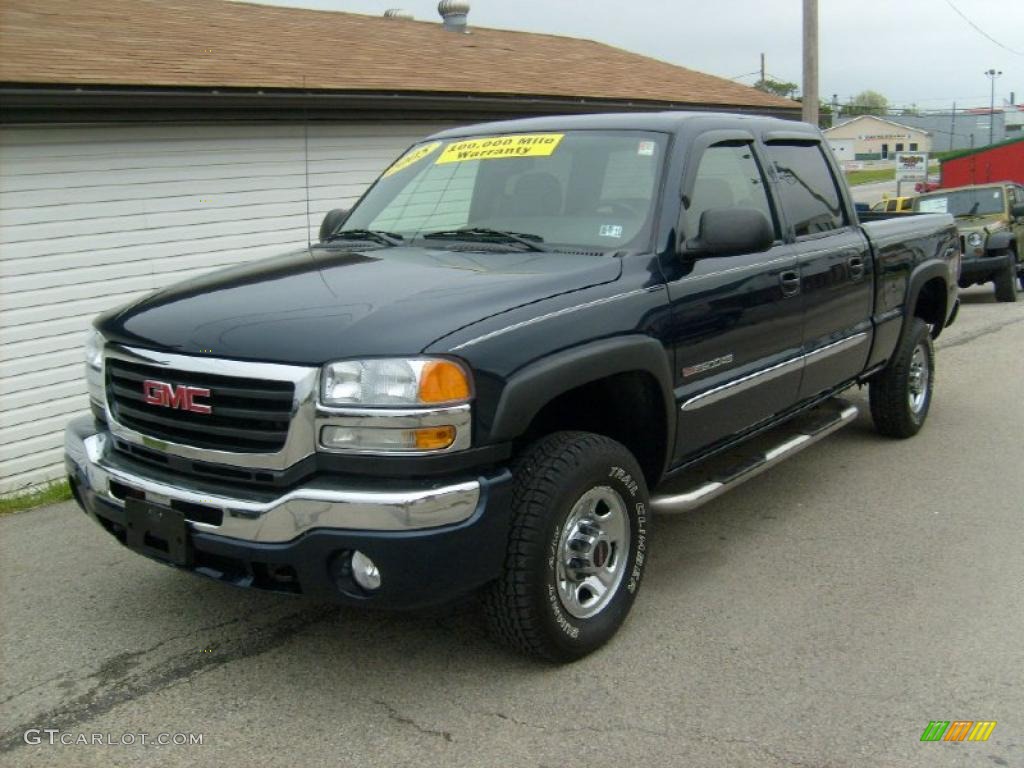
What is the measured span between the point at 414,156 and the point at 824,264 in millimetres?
2165

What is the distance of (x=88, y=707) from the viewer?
348 cm

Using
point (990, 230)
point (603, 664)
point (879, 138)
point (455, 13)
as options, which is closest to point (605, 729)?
point (603, 664)

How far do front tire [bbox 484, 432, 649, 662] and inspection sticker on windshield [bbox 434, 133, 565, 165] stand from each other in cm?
158

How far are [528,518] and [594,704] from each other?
0.67 meters

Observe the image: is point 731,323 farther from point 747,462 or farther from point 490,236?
point 490,236

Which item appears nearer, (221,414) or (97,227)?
(221,414)

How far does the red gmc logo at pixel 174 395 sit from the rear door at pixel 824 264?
2.96 meters

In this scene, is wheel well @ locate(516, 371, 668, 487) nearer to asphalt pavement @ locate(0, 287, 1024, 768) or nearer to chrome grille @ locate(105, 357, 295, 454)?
asphalt pavement @ locate(0, 287, 1024, 768)

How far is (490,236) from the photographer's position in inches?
171

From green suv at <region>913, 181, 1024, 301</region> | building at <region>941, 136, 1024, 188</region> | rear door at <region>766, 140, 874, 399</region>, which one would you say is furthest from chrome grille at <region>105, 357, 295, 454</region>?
building at <region>941, 136, 1024, 188</region>

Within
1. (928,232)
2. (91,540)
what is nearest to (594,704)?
(91,540)

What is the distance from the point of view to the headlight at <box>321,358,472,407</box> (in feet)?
10.2

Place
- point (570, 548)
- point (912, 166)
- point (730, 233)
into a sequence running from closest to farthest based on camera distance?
point (570, 548), point (730, 233), point (912, 166)

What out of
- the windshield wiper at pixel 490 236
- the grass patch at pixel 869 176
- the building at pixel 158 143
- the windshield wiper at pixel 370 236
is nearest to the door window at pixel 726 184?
the windshield wiper at pixel 490 236
